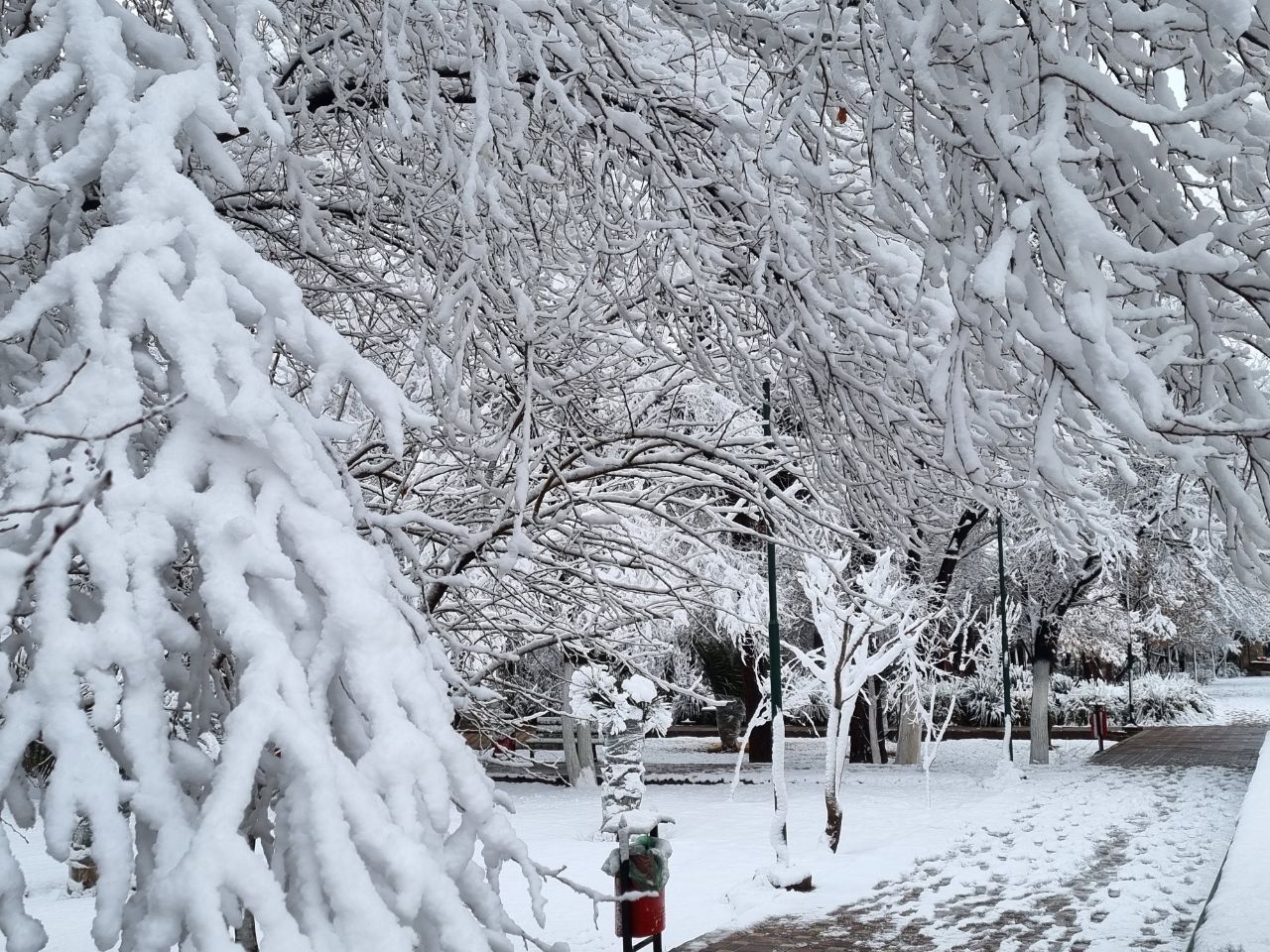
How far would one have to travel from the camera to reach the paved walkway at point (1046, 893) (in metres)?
8.26

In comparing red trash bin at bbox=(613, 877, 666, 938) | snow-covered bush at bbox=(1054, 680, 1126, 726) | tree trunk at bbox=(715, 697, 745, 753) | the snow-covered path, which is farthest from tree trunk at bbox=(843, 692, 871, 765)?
red trash bin at bbox=(613, 877, 666, 938)

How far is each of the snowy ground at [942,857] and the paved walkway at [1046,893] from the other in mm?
27

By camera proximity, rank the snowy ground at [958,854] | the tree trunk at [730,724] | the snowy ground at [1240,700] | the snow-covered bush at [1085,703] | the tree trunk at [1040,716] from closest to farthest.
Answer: the snowy ground at [958,854] → the tree trunk at [1040,716] → the tree trunk at [730,724] → the snow-covered bush at [1085,703] → the snowy ground at [1240,700]

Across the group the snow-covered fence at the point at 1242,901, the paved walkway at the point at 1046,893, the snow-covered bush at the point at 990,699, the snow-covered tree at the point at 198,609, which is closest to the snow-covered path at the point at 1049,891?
the paved walkway at the point at 1046,893

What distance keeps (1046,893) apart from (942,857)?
2.41 meters

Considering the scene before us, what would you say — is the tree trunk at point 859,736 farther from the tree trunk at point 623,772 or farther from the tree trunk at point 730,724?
the tree trunk at point 623,772

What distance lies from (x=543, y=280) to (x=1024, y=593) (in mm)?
20737

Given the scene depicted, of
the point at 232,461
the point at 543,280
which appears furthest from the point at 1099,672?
the point at 232,461

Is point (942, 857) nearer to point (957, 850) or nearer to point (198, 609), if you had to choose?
point (957, 850)

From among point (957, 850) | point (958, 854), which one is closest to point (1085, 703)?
point (957, 850)

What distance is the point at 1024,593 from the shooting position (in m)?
23.8

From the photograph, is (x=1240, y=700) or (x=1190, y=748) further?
(x=1240, y=700)

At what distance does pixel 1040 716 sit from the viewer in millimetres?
23062

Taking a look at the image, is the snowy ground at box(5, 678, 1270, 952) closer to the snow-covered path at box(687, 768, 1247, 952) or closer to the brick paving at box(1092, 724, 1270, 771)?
the snow-covered path at box(687, 768, 1247, 952)
